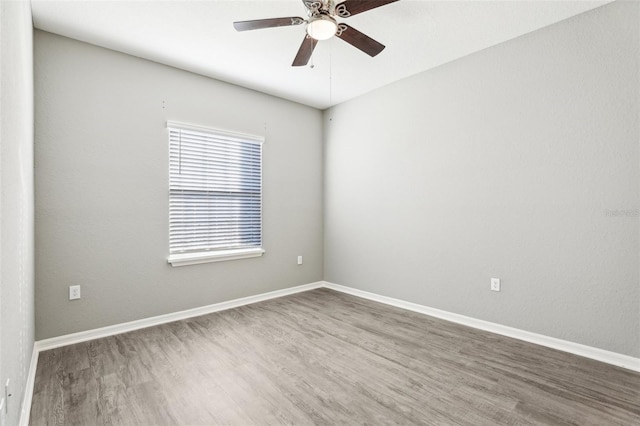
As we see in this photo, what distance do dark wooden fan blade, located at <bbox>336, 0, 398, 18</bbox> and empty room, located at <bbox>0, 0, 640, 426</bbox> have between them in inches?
0.6

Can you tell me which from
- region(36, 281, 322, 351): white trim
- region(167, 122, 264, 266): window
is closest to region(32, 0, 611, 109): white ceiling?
region(167, 122, 264, 266): window

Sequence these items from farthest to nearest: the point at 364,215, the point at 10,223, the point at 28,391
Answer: the point at 364,215 → the point at 28,391 → the point at 10,223

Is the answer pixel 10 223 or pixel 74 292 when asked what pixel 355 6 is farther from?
pixel 74 292

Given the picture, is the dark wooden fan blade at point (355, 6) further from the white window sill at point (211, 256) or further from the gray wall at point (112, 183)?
the white window sill at point (211, 256)

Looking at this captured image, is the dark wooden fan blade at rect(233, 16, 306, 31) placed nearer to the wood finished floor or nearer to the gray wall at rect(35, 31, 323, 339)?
the gray wall at rect(35, 31, 323, 339)

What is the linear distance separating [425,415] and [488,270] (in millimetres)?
1773

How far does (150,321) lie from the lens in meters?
Answer: 3.27

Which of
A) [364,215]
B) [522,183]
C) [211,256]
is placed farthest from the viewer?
[364,215]

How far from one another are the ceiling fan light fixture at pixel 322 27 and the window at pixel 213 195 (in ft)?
6.44

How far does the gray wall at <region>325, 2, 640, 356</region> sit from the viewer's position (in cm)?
242

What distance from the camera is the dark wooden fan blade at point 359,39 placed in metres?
2.26

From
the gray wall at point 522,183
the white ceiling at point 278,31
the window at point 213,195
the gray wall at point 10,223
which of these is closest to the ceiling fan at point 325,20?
the white ceiling at point 278,31

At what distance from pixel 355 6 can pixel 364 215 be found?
2.67m

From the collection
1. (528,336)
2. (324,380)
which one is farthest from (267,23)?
(528,336)
